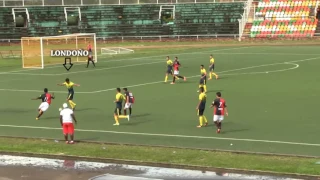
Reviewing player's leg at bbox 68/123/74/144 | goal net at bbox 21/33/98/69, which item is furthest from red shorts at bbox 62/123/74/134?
goal net at bbox 21/33/98/69

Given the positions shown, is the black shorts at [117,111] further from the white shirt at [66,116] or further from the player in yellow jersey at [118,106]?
the white shirt at [66,116]

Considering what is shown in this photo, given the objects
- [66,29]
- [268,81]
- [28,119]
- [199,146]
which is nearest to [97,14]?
[66,29]

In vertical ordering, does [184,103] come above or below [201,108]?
below

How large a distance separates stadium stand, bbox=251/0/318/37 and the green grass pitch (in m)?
18.8

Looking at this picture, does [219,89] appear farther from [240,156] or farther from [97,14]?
[97,14]

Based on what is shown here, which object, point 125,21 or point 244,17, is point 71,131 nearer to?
point 244,17

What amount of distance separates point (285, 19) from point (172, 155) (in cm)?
5784

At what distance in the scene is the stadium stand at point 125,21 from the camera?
74.8 m

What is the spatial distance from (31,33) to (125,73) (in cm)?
3679

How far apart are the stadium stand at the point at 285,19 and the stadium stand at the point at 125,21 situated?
2.97 metres

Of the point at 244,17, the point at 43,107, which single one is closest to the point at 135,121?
the point at 43,107

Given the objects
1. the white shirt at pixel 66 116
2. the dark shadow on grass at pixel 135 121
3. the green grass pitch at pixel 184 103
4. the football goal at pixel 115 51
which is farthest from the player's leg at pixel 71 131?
the football goal at pixel 115 51

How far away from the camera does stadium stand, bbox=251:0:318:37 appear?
71125mm

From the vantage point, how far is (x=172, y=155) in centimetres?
1878
